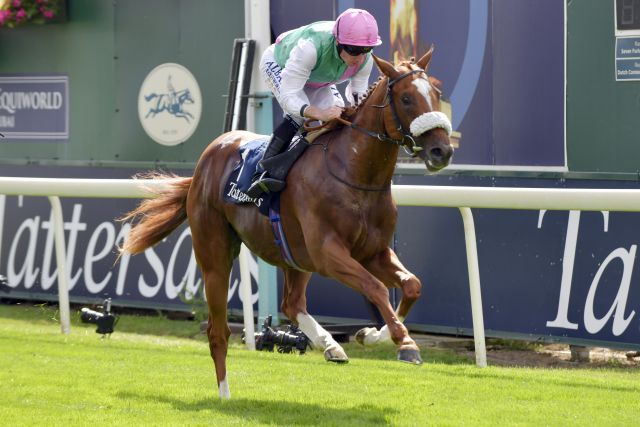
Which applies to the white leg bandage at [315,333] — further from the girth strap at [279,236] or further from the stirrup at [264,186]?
the stirrup at [264,186]

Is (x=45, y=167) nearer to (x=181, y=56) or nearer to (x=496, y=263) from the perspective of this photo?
(x=181, y=56)

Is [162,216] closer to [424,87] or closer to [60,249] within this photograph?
[60,249]

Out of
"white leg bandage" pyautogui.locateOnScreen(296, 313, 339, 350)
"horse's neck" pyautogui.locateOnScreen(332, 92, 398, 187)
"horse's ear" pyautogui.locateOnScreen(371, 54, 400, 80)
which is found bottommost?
"white leg bandage" pyautogui.locateOnScreen(296, 313, 339, 350)

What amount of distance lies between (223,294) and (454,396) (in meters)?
1.30

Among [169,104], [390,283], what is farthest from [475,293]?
[169,104]

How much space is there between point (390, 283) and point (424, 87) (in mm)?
942

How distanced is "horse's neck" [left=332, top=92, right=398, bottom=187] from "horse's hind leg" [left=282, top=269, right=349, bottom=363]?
799 millimetres

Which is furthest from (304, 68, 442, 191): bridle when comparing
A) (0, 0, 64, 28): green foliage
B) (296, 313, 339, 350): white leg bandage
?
(0, 0, 64, 28): green foliage

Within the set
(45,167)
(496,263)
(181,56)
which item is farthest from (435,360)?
(45,167)

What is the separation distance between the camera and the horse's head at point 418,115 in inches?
243

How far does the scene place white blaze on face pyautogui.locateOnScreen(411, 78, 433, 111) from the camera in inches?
247

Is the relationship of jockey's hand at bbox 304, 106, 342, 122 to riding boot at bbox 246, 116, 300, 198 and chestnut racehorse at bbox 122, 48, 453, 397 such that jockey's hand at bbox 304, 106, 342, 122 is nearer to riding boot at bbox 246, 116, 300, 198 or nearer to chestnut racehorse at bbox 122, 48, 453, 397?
chestnut racehorse at bbox 122, 48, 453, 397

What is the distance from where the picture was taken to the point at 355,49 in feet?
22.0

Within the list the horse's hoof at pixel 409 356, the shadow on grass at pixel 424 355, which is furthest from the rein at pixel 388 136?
the shadow on grass at pixel 424 355
